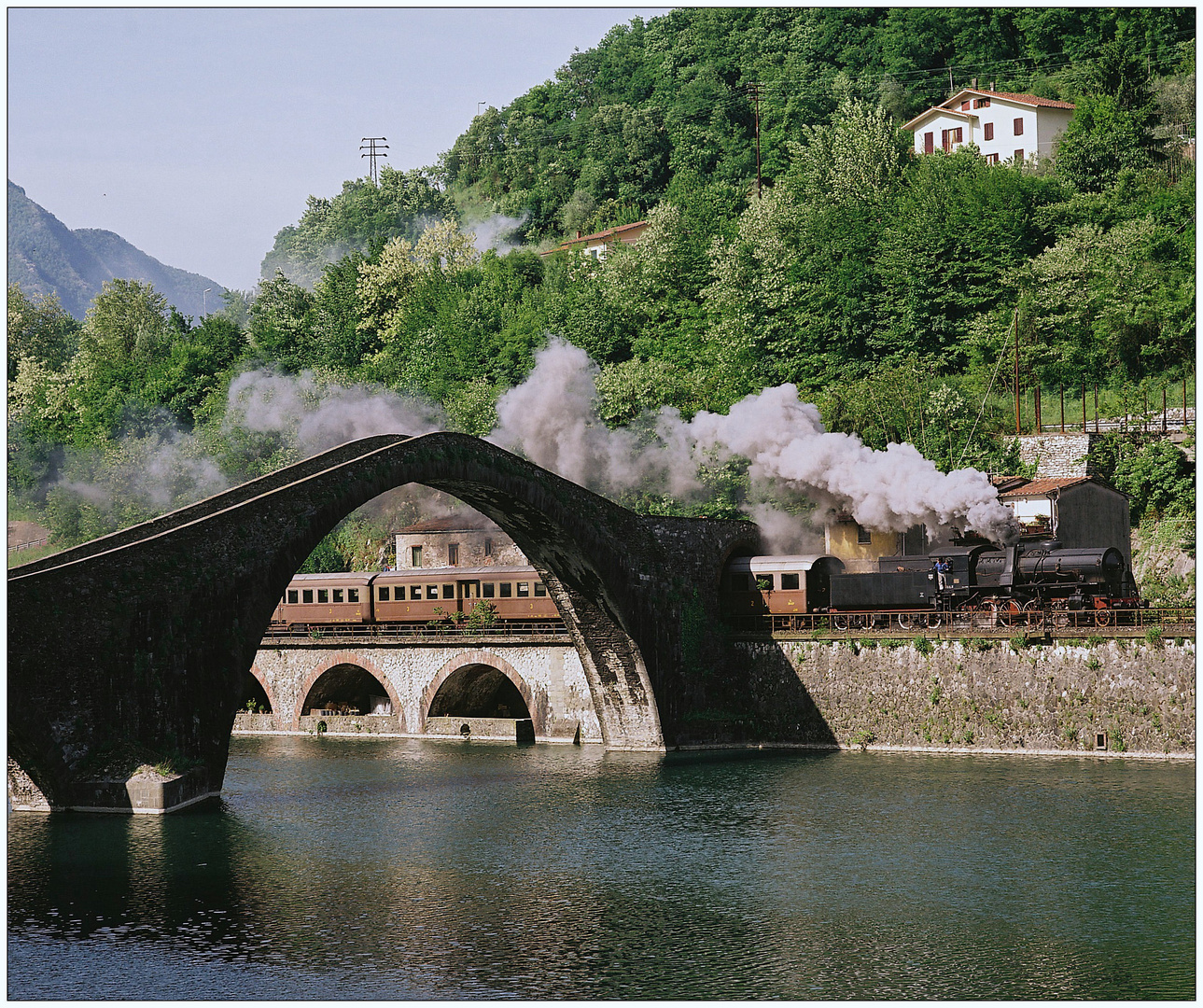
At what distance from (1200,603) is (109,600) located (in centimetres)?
2849

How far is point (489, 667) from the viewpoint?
49.2 meters

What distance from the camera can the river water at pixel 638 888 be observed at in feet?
66.9

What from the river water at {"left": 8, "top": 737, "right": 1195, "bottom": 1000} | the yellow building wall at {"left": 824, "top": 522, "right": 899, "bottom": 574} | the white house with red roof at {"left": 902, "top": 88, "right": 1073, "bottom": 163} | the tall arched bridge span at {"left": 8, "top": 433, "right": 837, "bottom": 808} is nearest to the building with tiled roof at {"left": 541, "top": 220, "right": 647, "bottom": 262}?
the white house with red roof at {"left": 902, "top": 88, "right": 1073, "bottom": 163}

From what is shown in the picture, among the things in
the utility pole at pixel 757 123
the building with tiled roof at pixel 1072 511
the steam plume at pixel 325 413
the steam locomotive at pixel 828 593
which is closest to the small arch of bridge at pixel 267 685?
the steam locomotive at pixel 828 593

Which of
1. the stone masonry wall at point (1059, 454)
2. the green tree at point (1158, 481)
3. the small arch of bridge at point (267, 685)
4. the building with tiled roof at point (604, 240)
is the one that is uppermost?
the building with tiled roof at point (604, 240)

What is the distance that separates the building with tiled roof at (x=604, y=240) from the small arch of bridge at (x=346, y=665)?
147 ft

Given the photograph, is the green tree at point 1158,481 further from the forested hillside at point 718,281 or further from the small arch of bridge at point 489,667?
the small arch of bridge at point 489,667

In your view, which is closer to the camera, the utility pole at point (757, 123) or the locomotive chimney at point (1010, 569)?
the locomotive chimney at point (1010, 569)

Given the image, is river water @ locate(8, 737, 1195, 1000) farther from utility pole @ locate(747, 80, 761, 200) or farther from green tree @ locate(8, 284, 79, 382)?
green tree @ locate(8, 284, 79, 382)

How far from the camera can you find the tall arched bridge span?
29.9 m

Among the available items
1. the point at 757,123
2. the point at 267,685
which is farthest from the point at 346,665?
the point at 757,123

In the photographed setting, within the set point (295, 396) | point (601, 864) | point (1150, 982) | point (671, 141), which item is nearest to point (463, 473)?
point (601, 864)

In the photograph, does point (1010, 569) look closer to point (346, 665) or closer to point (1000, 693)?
point (1000, 693)

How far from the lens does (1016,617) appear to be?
39.0m
